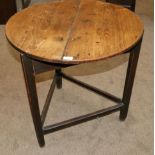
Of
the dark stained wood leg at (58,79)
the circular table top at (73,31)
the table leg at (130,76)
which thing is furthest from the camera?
the dark stained wood leg at (58,79)

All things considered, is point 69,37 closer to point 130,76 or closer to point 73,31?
point 73,31

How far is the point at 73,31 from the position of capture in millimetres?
1223

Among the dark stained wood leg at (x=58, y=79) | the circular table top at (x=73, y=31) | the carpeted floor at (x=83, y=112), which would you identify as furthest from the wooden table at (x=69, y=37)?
the dark stained wood leg at (x=58, y=79)

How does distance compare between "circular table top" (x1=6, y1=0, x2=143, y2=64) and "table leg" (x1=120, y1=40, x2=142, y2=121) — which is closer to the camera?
"circular table top" (x1=6, y1=0, x2=143, y2=64)

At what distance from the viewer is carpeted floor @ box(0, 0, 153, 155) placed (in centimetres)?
144

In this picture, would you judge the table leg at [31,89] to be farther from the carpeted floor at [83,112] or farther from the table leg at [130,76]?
the table leg at [130,76]

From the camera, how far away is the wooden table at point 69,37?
1.06 meters

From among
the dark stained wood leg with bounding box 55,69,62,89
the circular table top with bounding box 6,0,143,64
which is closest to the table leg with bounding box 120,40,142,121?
the circular table top with bounding box 6,0,143,64

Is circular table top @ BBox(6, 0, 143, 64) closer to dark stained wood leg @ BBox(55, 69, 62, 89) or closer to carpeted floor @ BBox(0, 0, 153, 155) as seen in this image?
dark stained wood leg @ BBox(55, 69, 62, 89)

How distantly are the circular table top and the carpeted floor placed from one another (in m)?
0.64

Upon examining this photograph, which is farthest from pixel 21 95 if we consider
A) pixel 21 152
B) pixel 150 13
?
pixel 150 13

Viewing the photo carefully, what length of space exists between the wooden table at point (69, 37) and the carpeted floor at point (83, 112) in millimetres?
117

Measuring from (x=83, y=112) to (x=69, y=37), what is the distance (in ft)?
2.22

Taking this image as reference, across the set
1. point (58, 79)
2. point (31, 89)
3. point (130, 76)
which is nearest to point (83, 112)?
point (58, 79)
